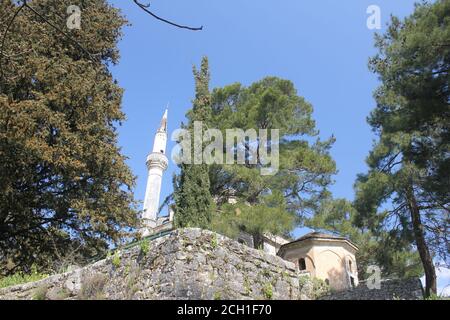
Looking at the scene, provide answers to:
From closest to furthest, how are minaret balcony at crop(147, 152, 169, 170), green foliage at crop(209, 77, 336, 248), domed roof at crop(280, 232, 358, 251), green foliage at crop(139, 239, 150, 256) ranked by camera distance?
1. green foliage at crop(139, 239, 150, 256)
2. green foliage at crop(209, 77, 336, 248)
3. domed roof at crop(280, 232, 358, 251)
4. minaret balcony at crop(147, 152, 169, 170)

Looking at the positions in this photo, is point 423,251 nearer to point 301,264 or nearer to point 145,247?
point 301,264

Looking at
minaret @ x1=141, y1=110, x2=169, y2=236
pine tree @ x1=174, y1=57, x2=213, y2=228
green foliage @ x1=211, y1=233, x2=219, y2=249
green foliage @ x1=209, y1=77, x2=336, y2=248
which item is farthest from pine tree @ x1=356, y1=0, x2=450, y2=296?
minaret @ x1=141, y1=110, x2=169, y2=236

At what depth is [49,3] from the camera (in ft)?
41.9

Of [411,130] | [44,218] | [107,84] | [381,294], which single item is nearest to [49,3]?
[107,84]

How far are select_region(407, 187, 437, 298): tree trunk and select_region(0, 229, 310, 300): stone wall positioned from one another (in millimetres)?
8152

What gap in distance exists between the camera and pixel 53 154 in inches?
408

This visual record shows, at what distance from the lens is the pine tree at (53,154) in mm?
10180

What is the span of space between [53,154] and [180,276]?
6.38 m

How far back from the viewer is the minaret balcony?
32.8m

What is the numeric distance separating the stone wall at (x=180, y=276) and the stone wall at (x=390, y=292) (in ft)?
24.0

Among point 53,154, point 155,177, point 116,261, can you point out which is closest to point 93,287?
point 116,261

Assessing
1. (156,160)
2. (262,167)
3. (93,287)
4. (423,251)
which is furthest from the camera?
(156,160)

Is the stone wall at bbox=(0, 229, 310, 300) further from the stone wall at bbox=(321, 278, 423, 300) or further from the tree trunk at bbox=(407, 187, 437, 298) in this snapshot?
the tree trunk at bbox=(407, 187, 437, 298)
